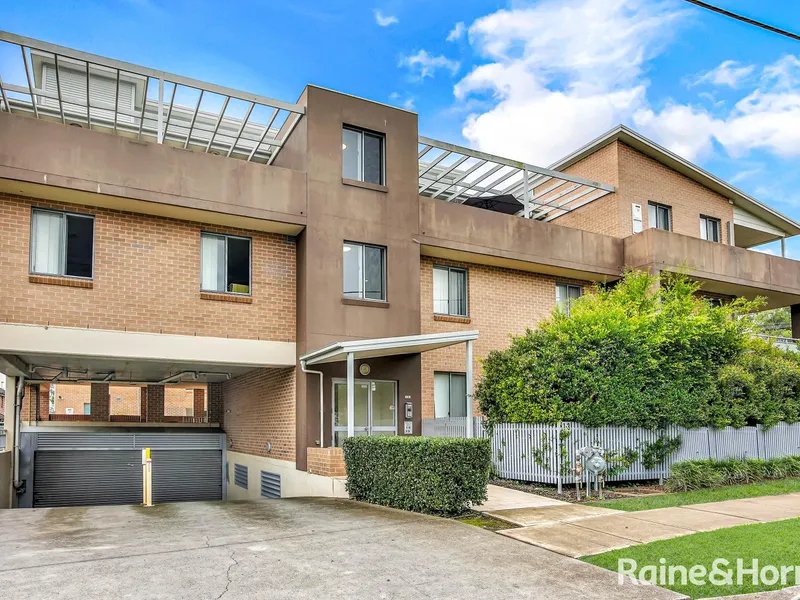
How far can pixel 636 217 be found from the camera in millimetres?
23078

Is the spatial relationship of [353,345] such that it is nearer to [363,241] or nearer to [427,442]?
[427,442]

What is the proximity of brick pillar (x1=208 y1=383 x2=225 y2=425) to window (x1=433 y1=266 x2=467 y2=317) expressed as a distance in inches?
311

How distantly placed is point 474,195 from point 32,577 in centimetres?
1826

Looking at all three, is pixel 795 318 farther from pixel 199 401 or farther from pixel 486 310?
pixel 199 401

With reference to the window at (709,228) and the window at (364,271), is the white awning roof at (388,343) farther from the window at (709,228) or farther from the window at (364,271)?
the window at (709,228)

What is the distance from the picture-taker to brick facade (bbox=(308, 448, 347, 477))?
1445cm

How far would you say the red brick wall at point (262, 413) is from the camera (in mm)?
16719

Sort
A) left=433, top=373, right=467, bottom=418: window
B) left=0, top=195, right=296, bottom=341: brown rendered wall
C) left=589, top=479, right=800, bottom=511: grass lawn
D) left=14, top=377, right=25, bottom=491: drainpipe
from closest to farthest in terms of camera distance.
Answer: left=589, top=479, right=800, bottom=511: grass lawn
left=0, top=195, right=296, bottom=341: brown rendered wall
left=433, top=373, right=467, bottom=418: window
left=14, top=377, right=25, bottom=491: drainpipe

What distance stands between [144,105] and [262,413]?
785 centimetres

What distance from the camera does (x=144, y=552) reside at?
849 cm

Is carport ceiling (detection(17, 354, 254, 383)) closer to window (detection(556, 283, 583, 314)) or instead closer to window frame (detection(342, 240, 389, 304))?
window frame (detection(342, 240, 389, 304))

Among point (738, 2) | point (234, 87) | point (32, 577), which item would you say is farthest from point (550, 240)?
point (32, 577)

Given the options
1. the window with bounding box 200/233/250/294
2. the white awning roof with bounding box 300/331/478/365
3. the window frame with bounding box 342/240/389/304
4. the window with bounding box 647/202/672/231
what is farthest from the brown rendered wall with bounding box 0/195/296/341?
the window with bounding box 647/202/672/231

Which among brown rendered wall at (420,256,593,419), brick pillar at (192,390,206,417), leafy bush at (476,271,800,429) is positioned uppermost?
brown rendered wall at (420,256,593,419)
